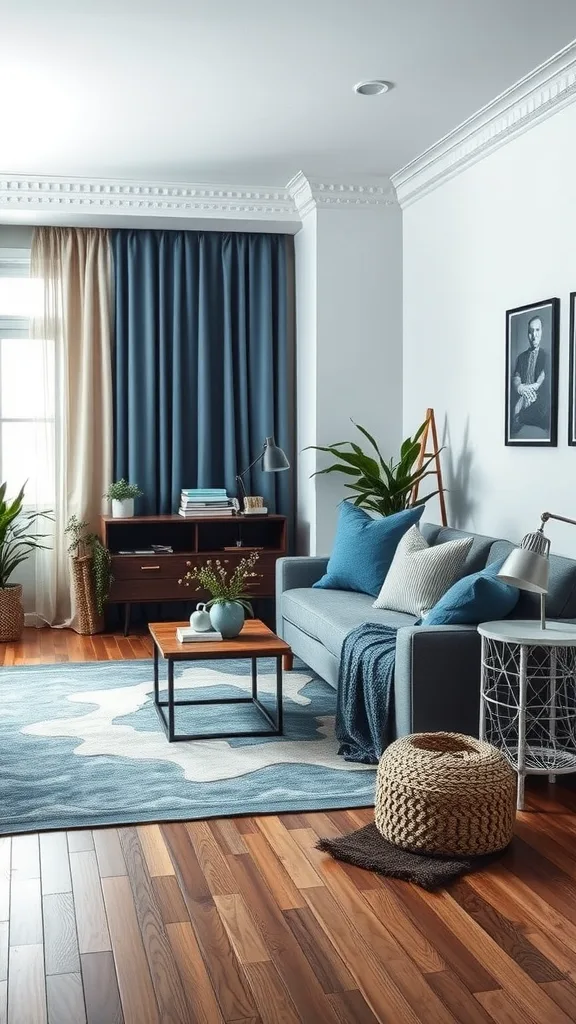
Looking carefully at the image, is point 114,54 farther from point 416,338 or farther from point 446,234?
point 416,338

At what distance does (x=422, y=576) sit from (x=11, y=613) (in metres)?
2.75

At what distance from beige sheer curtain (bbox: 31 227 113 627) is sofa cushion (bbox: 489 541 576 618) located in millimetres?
3365

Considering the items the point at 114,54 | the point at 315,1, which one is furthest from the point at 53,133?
the point at 315,1

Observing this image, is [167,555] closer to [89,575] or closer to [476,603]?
[89,575]

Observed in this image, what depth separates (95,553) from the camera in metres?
6.10

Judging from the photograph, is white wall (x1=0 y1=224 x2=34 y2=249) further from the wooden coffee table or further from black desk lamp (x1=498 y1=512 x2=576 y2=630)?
black desk lamp (x1=498 y1=512 x2=576 y2=630)

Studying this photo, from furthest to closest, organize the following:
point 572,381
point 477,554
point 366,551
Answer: point 366,551 → point 477,554 → point 572,381

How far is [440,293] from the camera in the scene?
5.64m

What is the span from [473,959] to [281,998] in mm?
465

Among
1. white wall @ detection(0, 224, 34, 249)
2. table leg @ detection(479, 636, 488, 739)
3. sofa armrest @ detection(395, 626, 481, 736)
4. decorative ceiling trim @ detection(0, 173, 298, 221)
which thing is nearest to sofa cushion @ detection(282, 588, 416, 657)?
sofa armrest @ detection(395, 626, 481, 736)

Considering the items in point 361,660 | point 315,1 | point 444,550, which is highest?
point 315,1

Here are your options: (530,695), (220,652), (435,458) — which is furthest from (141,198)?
(530,695)

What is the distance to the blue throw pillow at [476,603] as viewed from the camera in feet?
12.0

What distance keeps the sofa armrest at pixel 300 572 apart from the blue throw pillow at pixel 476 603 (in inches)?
68.0
